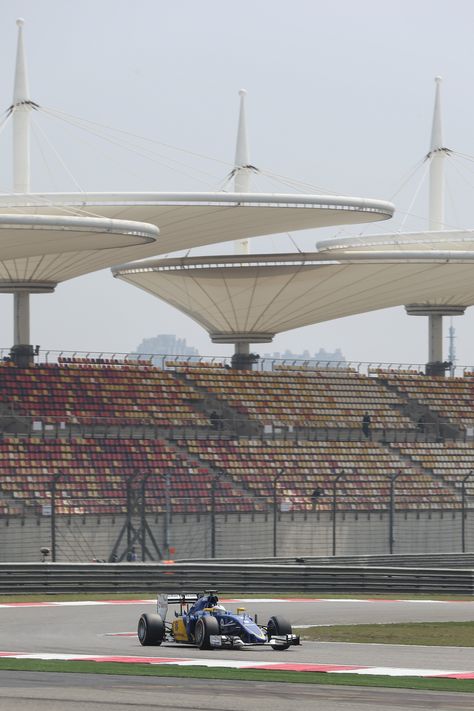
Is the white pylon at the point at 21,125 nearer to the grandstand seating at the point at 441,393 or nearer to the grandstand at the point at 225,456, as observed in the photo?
the grandstand at the point at 225,456

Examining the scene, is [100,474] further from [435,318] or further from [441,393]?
[435,318]

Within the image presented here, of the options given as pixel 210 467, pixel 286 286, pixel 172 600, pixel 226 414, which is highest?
pixel 286 286

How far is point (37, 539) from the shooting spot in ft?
115

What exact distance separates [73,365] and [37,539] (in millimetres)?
15065

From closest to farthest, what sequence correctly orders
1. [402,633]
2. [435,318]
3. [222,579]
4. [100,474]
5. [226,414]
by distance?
[402,633]
[222,579]
[100,474]
[226,414]
[435,318]

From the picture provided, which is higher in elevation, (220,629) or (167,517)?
(167,517)

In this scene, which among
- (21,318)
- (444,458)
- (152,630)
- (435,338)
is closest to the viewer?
(152,630)

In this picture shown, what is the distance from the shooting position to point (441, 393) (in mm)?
56000

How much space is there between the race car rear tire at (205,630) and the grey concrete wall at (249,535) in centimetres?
1428

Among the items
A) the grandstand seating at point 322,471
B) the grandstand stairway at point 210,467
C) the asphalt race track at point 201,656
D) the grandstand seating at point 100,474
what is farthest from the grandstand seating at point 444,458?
the asphalt race track at point 201,656

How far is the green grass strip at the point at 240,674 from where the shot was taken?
1545cm

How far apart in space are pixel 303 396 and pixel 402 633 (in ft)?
98.8

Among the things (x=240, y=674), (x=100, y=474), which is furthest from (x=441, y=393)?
(x=240, y=674)

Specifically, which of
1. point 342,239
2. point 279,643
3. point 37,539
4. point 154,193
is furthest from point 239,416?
point 279,643
